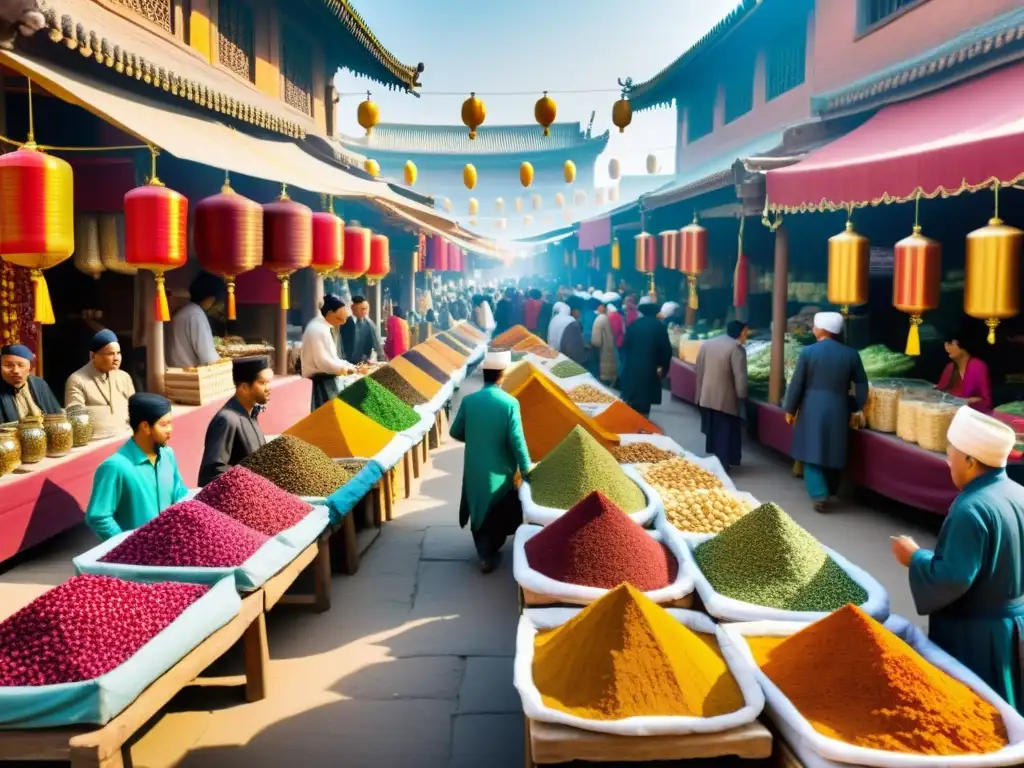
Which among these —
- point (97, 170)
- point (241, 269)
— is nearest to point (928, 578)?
point (241, 269)

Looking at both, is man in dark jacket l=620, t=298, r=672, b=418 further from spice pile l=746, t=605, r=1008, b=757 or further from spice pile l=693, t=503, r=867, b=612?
spice pile l=746, t=605, r=1008, b=757

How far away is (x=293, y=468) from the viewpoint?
189 inches

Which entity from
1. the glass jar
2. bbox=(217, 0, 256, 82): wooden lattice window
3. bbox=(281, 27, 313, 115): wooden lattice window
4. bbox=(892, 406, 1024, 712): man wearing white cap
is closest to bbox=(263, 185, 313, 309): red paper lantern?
the glass jar

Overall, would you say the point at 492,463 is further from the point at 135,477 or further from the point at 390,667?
the point at 135,477

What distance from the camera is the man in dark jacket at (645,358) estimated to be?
9.74 m

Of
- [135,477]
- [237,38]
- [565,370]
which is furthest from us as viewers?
[237,38]

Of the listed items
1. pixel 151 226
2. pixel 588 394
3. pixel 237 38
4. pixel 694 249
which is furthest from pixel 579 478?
pixel 237 38

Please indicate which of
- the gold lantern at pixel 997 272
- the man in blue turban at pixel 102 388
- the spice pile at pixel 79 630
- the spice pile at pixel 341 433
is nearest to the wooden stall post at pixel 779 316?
the gold lantern at pixel 997 272

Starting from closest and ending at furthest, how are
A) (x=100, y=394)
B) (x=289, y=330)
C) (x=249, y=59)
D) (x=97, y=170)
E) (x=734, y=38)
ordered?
(x=100, y=394) < (x=97, y=170) < (x=249, y=59) < (x=289, y=330) < (x=734, y=38)

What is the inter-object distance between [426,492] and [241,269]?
2645 mm

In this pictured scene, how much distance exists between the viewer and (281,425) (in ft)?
30.3

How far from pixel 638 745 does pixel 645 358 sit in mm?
7516

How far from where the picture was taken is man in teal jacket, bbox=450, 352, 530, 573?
5.41m

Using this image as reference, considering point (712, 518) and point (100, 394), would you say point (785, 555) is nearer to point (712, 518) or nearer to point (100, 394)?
point (712, 518)
